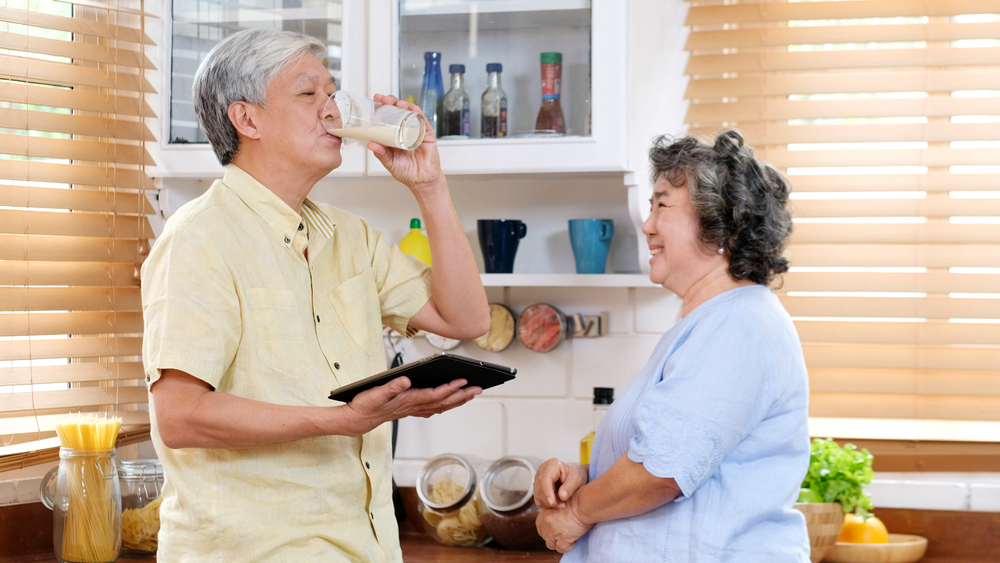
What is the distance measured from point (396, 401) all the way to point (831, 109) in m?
1.32

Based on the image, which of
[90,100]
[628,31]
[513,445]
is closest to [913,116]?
[628,31]

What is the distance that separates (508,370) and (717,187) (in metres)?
0.46

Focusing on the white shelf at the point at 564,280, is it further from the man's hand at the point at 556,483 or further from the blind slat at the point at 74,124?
the blind slat at the point at 74,124

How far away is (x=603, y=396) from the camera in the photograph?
1974 millimetres

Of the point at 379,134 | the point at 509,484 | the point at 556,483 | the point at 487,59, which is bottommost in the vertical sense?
the point at 509,484

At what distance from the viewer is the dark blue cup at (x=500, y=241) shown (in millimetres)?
1990

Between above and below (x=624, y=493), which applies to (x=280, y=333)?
above

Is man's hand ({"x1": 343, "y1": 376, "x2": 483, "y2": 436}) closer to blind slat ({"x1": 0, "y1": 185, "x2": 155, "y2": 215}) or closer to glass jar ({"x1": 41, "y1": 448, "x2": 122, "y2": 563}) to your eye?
glass jar ({"x1": 41, "y1": 448, "x2": 122, "y2": 563})

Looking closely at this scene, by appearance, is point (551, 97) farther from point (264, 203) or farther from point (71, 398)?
point (71, 398)

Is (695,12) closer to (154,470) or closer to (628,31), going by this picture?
(628,31)

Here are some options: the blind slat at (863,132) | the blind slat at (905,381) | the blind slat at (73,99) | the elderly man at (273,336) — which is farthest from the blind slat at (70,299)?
the blind slat at (905,381)

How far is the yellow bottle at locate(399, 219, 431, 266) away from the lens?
2018mm

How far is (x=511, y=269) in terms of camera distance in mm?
2025

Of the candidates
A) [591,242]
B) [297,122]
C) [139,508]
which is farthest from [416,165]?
[139,508]
